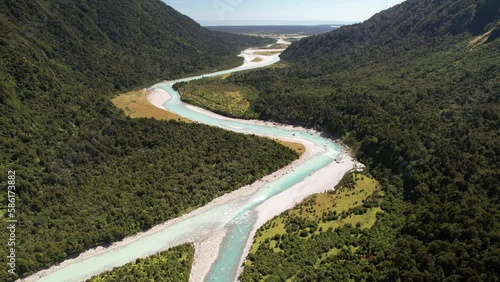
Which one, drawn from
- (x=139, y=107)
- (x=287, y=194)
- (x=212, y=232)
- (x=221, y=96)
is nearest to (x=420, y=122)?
(x=287, y=194)

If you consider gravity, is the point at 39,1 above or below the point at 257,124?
above

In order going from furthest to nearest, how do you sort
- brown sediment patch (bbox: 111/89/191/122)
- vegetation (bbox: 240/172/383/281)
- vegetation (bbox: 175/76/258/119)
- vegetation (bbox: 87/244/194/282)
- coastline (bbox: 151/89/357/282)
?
vegetation (bbox: 175/76/258/119), brown sediment patch (bbox: 111/89/191/122), coastline (bbox: 151/89/357/282), vegetation (bbox: 240/172/383/281), vegetation (bbox: 87/244/194/282)

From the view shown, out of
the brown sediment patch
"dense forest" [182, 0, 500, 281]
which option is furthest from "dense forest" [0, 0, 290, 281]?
"dense forest" [182, 0, 500, 281]

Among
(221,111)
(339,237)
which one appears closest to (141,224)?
(339,237)

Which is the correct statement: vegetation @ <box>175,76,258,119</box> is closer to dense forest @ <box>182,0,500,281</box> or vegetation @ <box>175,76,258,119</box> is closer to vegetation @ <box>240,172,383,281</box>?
dense forest @ <box>182,0,500,281</box>

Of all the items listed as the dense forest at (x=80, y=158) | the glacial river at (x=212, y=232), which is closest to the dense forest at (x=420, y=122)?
the glacial river at (x=212, y=232)

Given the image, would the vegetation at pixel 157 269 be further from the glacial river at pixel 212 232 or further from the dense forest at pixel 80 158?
the dense forest at pixel 80 158

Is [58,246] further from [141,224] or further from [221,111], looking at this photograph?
[221,111]
